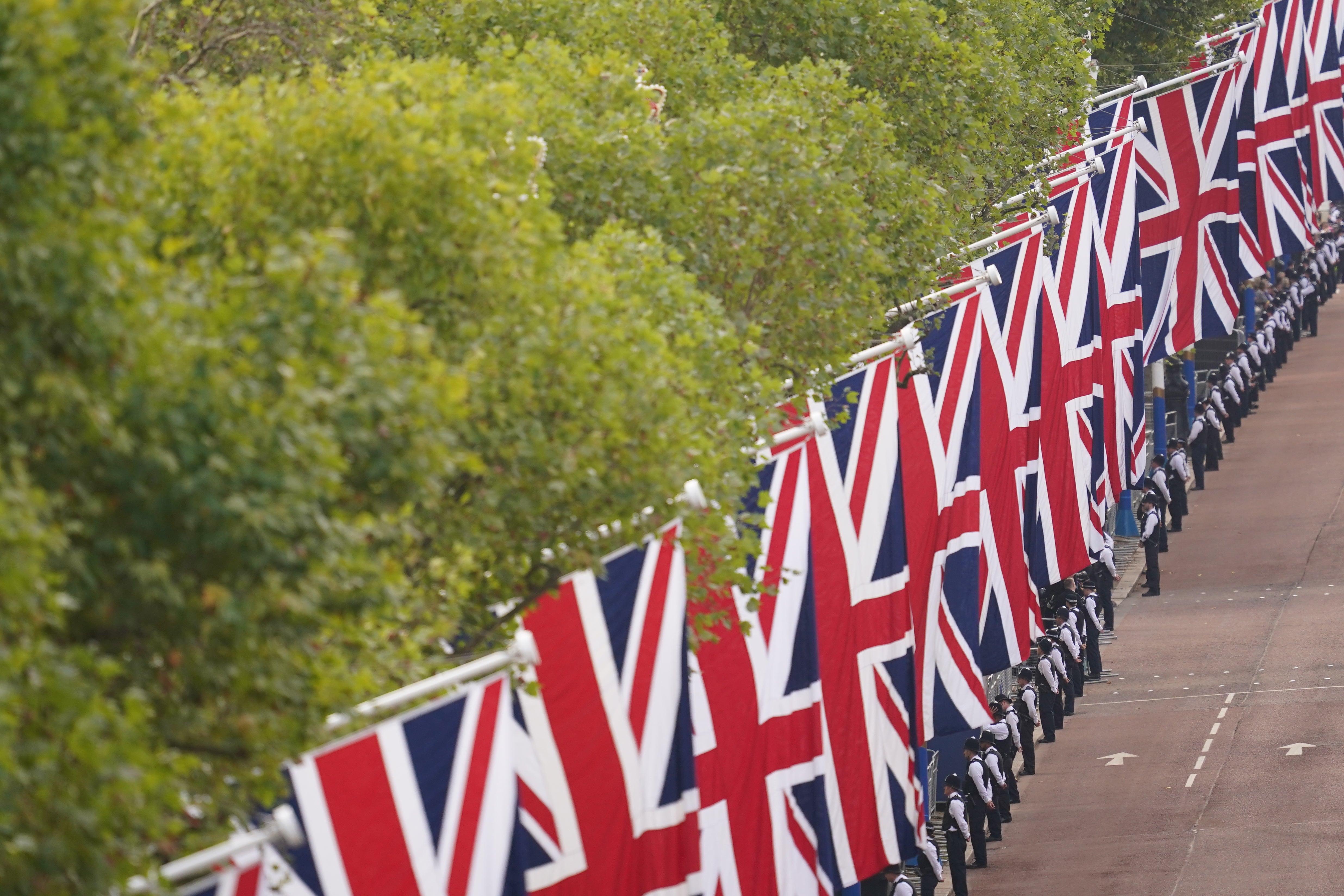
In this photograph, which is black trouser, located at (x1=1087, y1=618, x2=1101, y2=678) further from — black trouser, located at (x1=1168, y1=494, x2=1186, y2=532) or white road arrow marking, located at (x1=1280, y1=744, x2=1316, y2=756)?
black trouser, located at (x1=1168, y1=494, x2=1186, y2=532)

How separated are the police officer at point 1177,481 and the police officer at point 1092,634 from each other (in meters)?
7.82

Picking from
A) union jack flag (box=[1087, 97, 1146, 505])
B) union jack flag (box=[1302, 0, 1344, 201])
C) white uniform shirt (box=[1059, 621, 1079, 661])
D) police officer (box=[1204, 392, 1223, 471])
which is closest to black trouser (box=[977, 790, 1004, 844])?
union jack flag (box=[1087, 97, 1146, 505])

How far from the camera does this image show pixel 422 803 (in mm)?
11648

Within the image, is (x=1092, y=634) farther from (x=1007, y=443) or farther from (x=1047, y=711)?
(x=1007, y=443)

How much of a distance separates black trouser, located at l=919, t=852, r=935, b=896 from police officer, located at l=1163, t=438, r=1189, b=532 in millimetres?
19346

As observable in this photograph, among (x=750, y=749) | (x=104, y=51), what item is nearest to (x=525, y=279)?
(x=104, y=51)

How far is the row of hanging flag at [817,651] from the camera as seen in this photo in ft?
38.9

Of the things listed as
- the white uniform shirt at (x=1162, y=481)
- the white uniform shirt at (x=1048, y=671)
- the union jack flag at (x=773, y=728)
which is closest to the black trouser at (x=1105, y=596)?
the white uniform shirt at (x=1048, y=671)

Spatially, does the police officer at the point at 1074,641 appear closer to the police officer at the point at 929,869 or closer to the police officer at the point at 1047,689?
the police officer at the point at 1047,689

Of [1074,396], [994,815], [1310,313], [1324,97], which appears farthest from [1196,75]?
[1310,313]

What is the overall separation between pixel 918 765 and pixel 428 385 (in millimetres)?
11376

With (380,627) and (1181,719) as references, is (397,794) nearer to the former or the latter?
(380,627)

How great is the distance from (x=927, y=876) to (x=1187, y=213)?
631 inches

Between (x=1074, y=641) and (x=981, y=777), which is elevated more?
(x=981, y=777)
